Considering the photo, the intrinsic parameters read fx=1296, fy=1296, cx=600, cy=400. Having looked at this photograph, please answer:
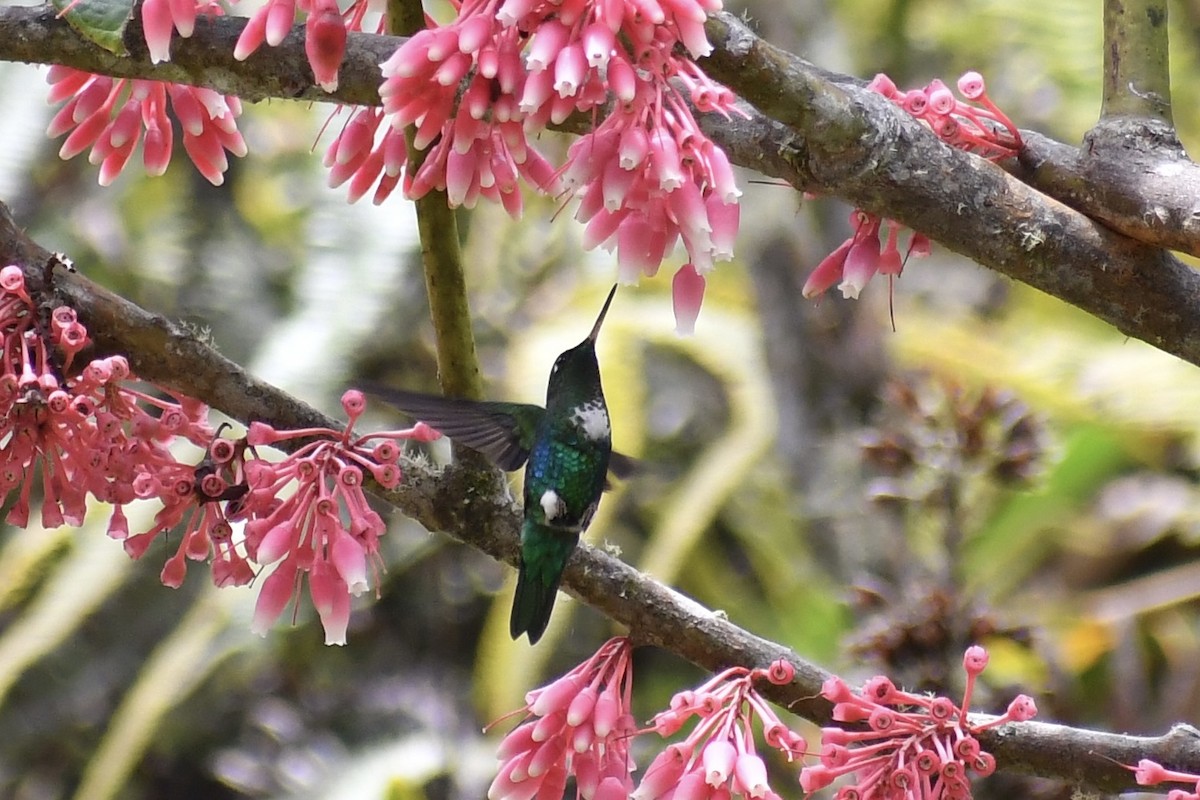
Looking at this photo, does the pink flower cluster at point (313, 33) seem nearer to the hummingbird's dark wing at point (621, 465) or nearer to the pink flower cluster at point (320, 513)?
the pink flower cluster at point (320, 513)

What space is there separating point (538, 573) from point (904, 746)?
43 cm

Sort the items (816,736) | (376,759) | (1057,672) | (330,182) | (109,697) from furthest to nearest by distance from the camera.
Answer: (109,697) < (376,759) < (816,736) < (1057,672) < (330,182)

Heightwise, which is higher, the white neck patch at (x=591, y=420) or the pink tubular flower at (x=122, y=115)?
the pink tubular flower at (x=122, y=115)

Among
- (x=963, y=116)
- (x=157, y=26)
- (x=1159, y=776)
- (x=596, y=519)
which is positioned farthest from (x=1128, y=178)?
(x=596, y=519)

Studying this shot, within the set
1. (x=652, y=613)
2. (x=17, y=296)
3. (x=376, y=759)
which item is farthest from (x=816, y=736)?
(x=17, y=296)

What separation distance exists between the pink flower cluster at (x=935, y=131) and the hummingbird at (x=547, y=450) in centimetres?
24

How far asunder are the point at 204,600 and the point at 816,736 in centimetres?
159

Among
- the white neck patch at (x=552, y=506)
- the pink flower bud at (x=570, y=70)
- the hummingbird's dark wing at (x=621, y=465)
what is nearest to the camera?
the pink flower bud at (x=570, y=70)

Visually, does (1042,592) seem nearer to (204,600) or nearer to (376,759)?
(376,759)

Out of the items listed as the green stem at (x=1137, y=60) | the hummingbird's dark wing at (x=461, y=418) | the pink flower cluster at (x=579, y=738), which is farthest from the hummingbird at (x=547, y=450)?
the green stem at (x=1137, y=60)

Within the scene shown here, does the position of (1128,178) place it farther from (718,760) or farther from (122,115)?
(122,115)

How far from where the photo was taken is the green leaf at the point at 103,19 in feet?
3.36

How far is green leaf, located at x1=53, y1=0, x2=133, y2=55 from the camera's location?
1024mm

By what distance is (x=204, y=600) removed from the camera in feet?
11.0
